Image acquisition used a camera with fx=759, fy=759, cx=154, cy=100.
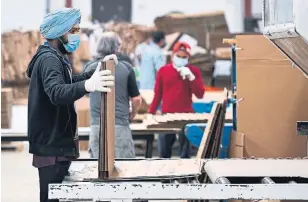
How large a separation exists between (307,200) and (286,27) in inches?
29.0

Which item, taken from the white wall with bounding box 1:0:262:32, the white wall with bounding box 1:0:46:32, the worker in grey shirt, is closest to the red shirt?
the worker in grey shirt

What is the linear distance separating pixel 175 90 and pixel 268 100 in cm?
271

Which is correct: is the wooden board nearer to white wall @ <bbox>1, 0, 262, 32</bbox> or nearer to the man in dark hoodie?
the man in dark hoodie

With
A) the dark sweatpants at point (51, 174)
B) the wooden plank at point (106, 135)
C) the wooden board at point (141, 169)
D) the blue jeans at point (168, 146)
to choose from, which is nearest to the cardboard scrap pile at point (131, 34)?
the blue jeans at point (168, 146)

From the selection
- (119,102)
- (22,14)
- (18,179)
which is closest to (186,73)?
(119,102)

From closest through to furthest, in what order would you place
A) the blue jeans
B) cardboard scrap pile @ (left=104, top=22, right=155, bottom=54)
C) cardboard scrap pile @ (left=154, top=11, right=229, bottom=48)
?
the blue jeans < cardboard scrap pile @ (left=154, top=11, right=229, bottom=48) < cardboard scrap pile @ (left=104, top=22, right=155, bottom=54)

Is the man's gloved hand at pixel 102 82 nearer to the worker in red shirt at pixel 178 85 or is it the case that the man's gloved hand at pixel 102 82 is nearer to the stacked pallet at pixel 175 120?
the stacked pallet at pixel 175 120

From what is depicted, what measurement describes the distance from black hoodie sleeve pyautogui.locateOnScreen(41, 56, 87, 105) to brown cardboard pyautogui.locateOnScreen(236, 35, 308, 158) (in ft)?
4.85

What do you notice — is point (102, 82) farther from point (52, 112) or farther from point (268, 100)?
point (268, 100)

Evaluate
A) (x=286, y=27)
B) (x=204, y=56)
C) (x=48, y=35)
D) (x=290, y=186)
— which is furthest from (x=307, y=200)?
(x=204, y=56)

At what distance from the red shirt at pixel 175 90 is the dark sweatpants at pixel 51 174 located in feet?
11.8

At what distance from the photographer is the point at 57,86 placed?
3699 mm

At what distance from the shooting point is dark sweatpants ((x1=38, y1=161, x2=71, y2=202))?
3976 millimetres

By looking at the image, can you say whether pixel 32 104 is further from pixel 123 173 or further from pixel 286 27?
pixel 286 27
